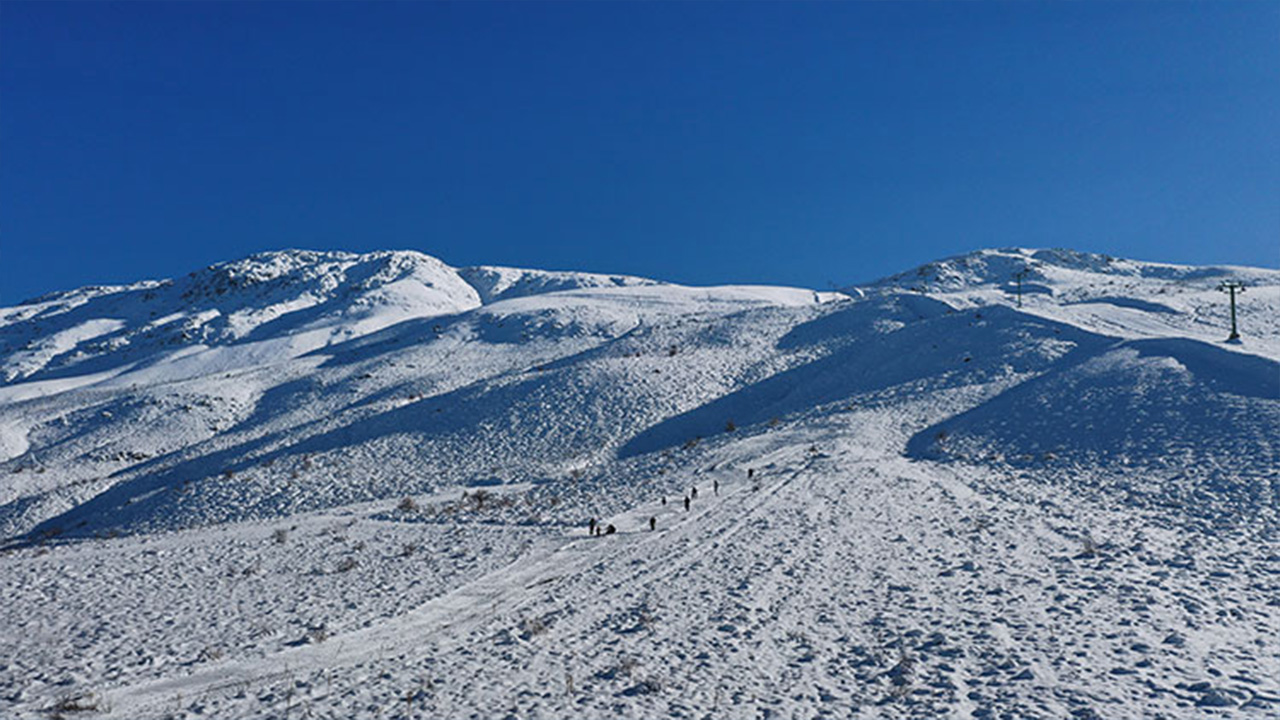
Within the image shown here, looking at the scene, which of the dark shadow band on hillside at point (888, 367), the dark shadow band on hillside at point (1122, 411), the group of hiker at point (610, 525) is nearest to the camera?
the group of hiker at point (610, 525)

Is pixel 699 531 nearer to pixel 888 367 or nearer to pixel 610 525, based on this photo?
pixel 610 525

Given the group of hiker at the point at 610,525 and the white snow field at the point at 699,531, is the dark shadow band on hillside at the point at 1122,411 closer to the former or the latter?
the white snow field at the point at 699,531

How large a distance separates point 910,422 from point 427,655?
2416 cm

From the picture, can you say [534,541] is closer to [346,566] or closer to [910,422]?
[346,566]

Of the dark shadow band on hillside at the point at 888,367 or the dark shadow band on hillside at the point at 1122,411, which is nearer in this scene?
the dark shadow band on hillside at the point at 1122,411

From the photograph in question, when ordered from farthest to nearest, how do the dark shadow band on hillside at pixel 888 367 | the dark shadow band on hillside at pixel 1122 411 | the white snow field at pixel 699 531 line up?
1. the dark shadow band on hillside at pixel 888 367
2. the dark shadow band on hillside at pixel 1122 411
3. the white snow field at pixel 699 531

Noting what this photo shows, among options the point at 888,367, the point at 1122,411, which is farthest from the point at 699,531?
the point at 888,367

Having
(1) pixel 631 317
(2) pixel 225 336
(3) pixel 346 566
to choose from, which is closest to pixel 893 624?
(3) pixel 346 566

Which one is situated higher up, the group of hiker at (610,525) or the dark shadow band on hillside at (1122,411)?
the dark shadow band on hillside at (1122,411)

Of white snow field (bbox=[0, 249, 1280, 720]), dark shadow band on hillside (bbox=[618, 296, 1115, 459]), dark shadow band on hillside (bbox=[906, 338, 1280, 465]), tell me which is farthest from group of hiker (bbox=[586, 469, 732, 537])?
dark shadow band on hillside (bbox=[618, 296, 1115, 459])

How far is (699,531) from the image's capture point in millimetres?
18172

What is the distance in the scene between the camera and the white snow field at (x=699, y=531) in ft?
32.3

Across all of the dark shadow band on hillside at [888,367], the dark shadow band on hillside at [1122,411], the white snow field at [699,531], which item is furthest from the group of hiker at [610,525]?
the dark shadow band on hillside at [888,367]

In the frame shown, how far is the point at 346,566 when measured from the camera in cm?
1777
